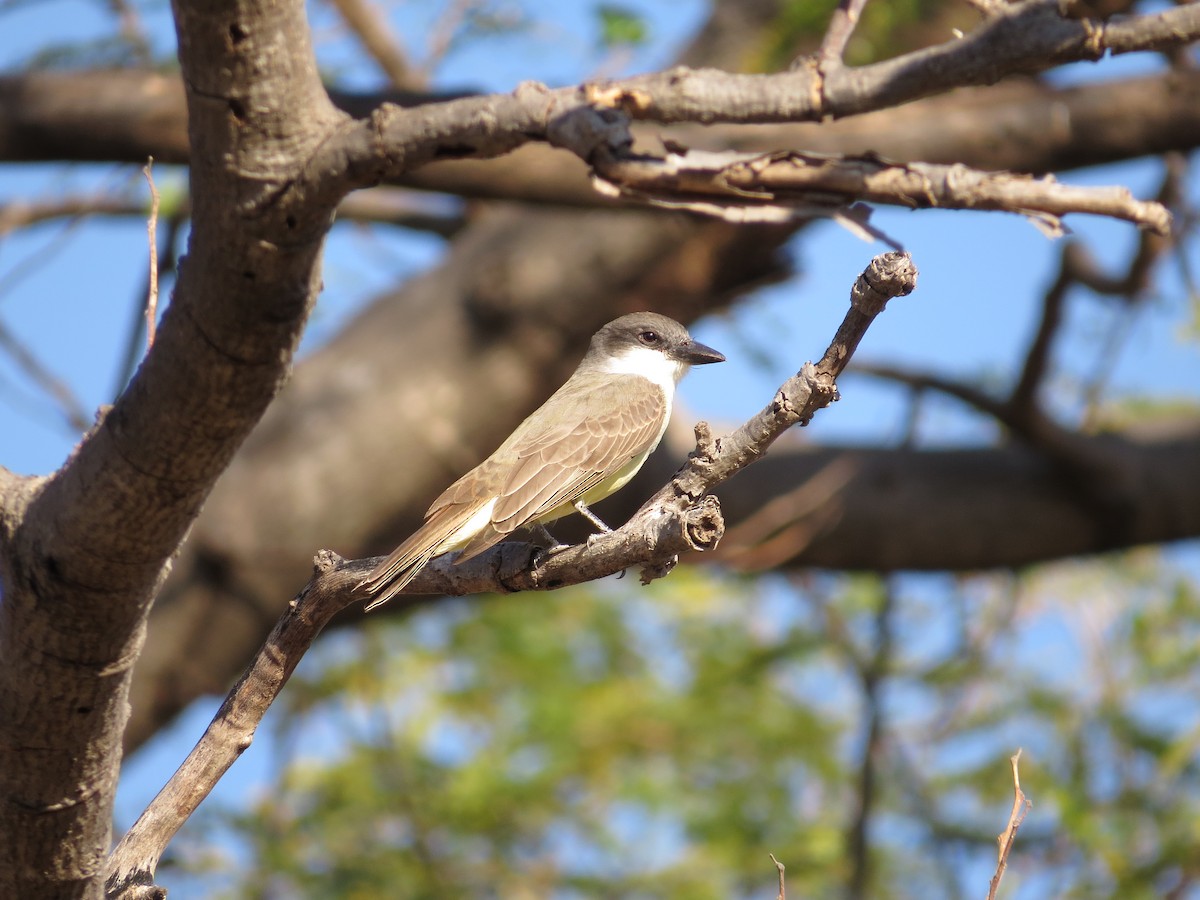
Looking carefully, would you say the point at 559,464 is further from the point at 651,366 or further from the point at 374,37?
the point at 374,37

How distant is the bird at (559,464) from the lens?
3721 mm

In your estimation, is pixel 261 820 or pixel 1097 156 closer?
pixel 1097 156

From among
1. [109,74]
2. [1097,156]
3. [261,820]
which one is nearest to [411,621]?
[261,820]

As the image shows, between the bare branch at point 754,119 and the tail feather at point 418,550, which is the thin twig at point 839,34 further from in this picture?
the tail feather at point 418,550

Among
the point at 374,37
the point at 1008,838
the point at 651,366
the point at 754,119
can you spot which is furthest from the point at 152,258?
the point at 374,37

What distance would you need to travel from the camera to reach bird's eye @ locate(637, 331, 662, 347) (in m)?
5.64

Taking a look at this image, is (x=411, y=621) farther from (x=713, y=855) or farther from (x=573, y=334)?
(x=573, y=334)

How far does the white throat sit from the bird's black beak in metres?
0.05

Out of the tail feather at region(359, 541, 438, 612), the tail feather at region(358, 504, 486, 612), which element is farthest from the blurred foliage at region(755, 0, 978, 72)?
the tail feather at region(359, 541, 438, 612)

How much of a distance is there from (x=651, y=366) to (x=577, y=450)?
1.29 m

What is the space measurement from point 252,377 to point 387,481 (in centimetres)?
602

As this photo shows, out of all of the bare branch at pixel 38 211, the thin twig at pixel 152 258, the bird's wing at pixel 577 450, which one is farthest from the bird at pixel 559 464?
the bare branch at pixel 38 211

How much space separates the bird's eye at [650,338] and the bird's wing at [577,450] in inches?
25.7

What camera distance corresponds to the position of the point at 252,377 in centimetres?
293
